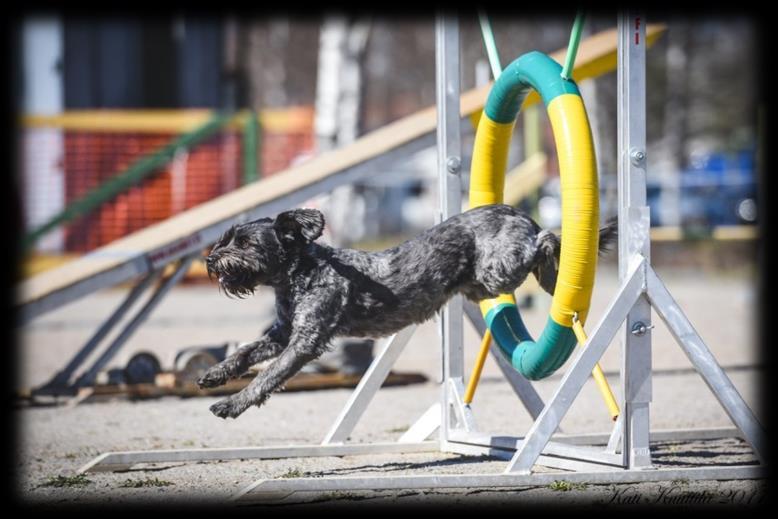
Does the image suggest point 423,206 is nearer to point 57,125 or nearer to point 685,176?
point 685,176

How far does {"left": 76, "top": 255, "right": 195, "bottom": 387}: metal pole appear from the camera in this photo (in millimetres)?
8031

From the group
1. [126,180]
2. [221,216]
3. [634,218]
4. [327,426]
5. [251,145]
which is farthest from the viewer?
[251,145]

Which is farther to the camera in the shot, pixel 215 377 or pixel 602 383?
pixel 602 383

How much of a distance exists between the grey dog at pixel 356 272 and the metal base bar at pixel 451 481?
65 centimetres

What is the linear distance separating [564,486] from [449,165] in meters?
1.99

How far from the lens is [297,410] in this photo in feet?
25.3

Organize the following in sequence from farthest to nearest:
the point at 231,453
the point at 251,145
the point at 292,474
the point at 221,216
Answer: the point at 251,145
the point at 221,216
the point at 231,453
the point at 292,474

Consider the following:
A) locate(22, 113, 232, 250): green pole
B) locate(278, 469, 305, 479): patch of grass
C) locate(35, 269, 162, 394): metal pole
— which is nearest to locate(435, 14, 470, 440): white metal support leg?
locate(278, 469, 305, 479): patch of grass

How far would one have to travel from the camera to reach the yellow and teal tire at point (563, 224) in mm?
→ 4883

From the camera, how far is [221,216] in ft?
24.5

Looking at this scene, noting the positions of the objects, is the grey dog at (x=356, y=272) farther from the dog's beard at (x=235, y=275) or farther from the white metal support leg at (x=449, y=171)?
the white metal support leg at (x=449, y=171)

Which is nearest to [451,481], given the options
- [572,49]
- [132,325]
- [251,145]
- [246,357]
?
[246,357]

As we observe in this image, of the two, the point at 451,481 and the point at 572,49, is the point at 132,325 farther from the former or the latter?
the point at 572,49

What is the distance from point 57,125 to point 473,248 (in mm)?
14578
